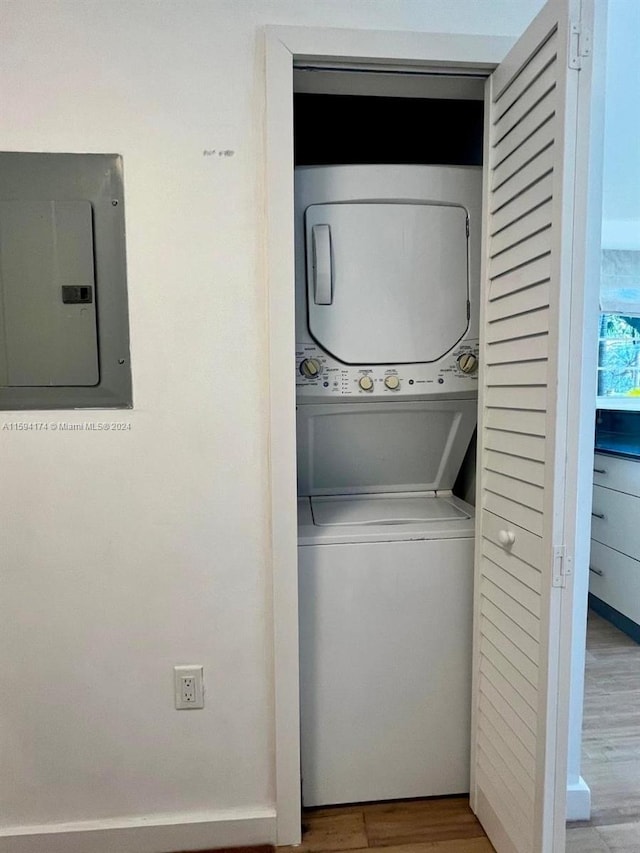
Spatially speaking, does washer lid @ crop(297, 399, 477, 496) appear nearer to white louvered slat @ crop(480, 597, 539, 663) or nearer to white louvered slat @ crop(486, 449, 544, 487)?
white louvered slat @ crop(486, 449, 544, 487)

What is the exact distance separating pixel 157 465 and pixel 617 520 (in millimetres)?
2306

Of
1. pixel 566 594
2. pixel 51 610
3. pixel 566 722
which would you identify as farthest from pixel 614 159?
pixel 51 610

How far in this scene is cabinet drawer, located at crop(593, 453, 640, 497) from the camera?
247 centimetres

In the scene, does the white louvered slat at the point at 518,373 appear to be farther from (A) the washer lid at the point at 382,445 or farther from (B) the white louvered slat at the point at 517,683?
(B) the white louvered slat at the point at 517,683

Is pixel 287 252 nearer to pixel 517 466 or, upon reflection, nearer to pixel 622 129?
pixel 517 466

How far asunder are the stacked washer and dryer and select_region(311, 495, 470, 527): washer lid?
0.01m

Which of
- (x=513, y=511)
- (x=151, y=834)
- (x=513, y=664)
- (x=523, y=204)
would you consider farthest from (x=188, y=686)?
(x=523, y=204)

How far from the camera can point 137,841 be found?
1.37 meters

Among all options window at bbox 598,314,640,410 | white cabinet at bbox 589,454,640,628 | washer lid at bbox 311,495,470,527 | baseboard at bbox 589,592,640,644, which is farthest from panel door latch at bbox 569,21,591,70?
window at bbox 598,314,640,410

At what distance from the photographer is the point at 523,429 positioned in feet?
3.78

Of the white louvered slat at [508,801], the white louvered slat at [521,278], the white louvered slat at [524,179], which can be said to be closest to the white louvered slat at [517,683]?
the white louvered slat at [508,801]

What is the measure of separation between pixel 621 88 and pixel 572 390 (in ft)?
5.57

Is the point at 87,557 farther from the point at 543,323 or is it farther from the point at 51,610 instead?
the point at 543,323

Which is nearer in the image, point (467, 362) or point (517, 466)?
point (517, 466)
